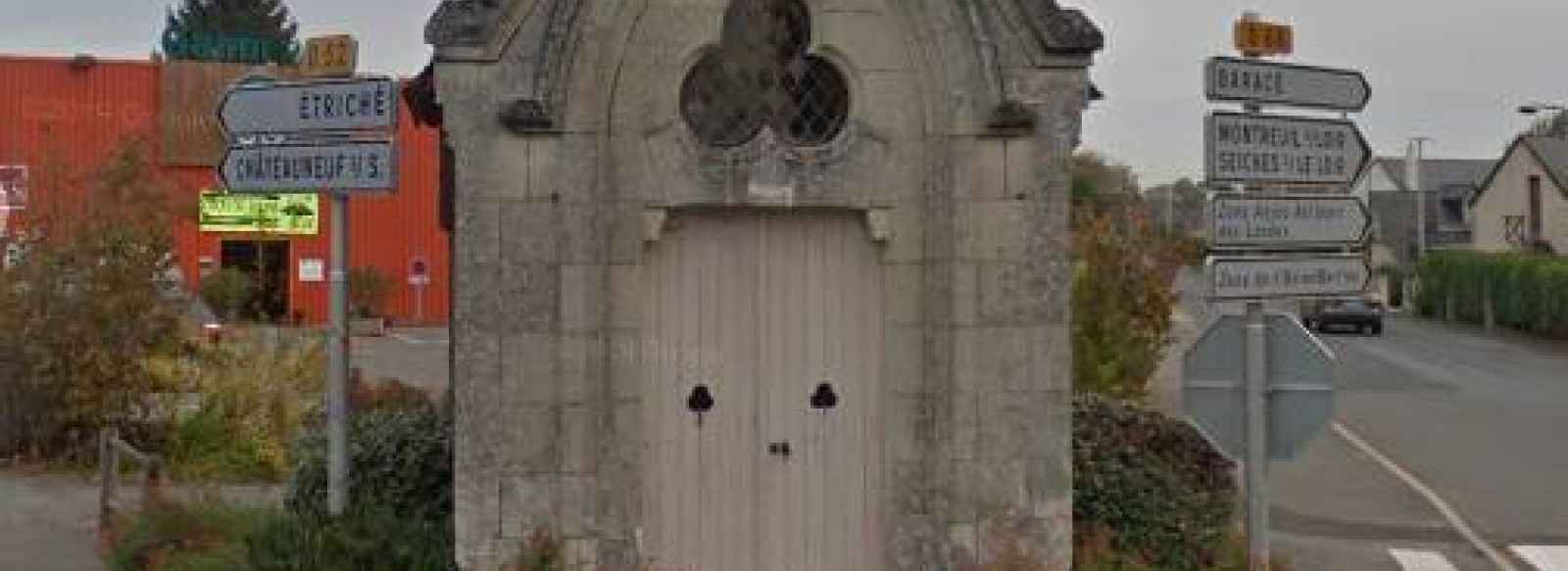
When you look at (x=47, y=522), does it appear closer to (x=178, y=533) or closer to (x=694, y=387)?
(x=178, y=533)

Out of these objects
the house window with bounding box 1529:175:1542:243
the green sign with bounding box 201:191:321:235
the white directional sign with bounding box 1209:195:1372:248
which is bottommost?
the white directional sign with bounding box 1209:195:1372:248

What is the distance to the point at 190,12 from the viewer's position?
77375 millimetres

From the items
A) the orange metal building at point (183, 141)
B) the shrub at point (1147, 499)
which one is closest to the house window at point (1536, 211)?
the orange metal building at point (183, 141)

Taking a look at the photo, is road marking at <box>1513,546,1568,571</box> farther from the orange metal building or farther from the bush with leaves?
the orange metal building

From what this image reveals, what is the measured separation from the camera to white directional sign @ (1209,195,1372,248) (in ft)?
25.0

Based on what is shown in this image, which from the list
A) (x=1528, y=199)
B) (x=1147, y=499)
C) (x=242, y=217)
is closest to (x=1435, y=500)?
(x=1147, y=499)

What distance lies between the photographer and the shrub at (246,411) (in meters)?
16.0

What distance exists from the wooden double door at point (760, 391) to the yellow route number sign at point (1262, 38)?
6.98 ft

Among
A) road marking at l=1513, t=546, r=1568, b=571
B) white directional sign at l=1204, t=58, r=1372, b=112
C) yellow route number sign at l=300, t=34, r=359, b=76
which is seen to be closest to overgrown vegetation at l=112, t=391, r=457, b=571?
yellow route number sign at l=300, t=34, r=359, b=76

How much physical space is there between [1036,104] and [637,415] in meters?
2.63

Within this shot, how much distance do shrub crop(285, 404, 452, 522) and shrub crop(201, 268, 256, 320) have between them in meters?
25.6

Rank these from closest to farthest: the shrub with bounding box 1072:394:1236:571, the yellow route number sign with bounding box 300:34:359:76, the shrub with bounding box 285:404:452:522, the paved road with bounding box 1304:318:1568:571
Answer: the yellow route number sign with bounding box 300:34:359:76
the shrub with bounding box 285:404:452:522
the shrub with bounding box 1072:394:1236:571
the paved road with bounding box 1304:318:1568:571

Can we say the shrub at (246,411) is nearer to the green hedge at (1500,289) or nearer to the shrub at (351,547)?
the shrub at (351,547)

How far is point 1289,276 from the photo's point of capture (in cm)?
788
